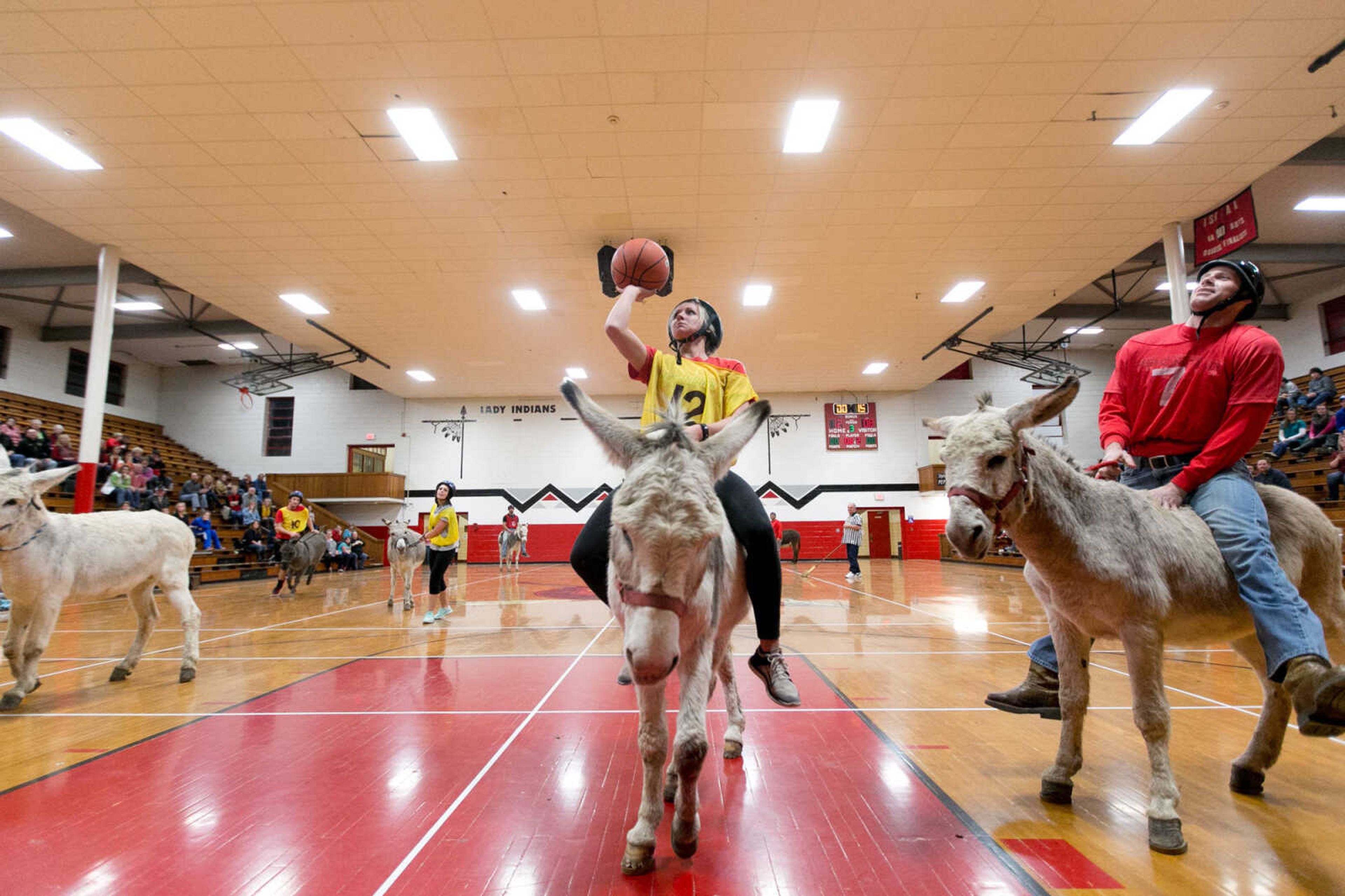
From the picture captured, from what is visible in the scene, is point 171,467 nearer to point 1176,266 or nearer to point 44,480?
point 44,480

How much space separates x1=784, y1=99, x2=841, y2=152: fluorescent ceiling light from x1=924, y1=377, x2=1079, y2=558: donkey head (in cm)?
680

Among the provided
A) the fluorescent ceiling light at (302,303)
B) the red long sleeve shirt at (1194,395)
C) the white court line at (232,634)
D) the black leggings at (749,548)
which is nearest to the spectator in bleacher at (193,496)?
the fluorescent ceiling light at (302,303)

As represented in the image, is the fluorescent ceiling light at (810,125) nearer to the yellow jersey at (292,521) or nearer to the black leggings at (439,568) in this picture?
the black leggings at (439,568)

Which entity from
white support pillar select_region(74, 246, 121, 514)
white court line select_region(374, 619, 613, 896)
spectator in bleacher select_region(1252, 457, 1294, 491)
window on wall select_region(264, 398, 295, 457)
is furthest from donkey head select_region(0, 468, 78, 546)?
window on wall select_region(264, 398, 295, 457)

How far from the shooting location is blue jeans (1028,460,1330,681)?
2.06 metres

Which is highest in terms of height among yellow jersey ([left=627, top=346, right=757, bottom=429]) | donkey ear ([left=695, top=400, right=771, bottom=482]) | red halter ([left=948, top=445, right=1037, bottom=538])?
yellow jersey ([left=627, top=346, right=757, bottom=429])

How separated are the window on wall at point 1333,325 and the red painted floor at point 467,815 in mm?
23566

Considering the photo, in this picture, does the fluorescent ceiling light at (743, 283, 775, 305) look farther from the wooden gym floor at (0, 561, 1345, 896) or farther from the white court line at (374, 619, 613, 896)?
the white court line at (374, 619, 613, 896)

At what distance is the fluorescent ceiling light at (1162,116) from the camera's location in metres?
7.49

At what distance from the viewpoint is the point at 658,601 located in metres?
1.66

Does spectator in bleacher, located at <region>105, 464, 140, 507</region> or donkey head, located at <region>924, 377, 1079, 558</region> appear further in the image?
spectator in bleacher, located at <region>105, 464, 140, 507</region>

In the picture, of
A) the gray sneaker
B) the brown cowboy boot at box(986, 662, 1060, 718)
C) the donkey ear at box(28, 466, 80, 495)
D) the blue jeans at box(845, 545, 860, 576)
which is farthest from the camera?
the blue jeans at box(845, 545, 860, 576)

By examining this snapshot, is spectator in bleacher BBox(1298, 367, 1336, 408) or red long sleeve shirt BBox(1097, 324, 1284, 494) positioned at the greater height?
spectator in bleacher BBox(1298, 367, 1336, 408)

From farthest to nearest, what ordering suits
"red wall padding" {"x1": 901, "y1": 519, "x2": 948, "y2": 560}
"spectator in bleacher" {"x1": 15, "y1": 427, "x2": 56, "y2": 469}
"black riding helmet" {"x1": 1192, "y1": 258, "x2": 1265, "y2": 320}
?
"red wall padding" {"x1": 901, "y1": 519, "x2": 948, "y2": 560}, "spectator in bleacher" {"x1": 15, "y1": 427, "x2": 56, "y2": 469}, "black riding helmet" {"x1": 1192, "y1": 258, "x2": 1265, "y2": 320}
